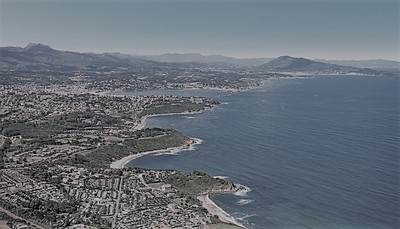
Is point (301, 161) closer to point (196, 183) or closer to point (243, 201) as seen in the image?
point (196, 183)

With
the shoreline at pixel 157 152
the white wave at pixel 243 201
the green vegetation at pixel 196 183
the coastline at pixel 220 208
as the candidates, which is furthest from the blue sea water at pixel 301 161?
the green vegetation at pixel 196 183

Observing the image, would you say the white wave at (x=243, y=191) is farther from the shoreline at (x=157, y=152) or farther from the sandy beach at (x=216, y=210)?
the shoreline at (x=157, y=152)

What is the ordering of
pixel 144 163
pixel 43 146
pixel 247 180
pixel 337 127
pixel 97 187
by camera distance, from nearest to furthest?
pixel 97 187 < pixel 247 180 < pixel 144 163 < pixel 43 146 < pixel 337 127

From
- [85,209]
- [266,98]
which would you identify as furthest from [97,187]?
[266,98]

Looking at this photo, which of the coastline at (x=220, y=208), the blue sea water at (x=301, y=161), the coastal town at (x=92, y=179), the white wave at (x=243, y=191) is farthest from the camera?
the white wave at (x=243, y=191)

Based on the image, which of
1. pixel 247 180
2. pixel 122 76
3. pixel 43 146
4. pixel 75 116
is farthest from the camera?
pixel 122 76

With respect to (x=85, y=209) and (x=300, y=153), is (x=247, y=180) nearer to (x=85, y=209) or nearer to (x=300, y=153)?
(x=300, y=153)
